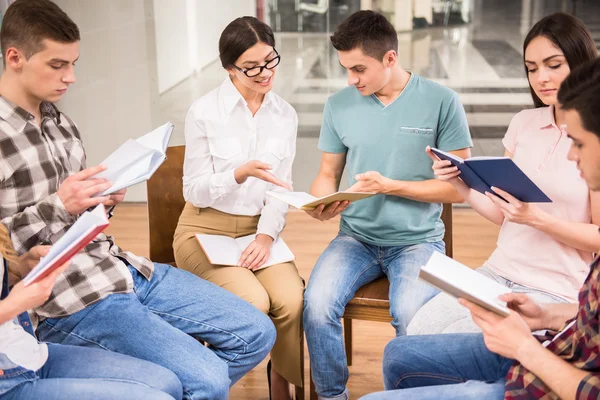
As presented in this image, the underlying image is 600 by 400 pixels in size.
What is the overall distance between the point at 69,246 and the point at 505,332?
0.96 m

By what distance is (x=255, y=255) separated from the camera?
8.46 feet

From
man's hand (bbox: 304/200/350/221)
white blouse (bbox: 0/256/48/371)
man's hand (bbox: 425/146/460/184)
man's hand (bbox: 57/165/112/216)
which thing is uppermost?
man's hand (bbox: 57/165/112/216)

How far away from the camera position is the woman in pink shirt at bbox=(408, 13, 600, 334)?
7.11 feet

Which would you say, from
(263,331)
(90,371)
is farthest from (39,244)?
(263,331)

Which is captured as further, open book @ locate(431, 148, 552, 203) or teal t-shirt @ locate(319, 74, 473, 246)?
teal t-shirt @ locate(319, 74, 473, 246)

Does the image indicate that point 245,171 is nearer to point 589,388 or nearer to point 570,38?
point 570,38

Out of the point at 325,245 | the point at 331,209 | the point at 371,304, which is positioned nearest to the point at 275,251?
the point at 331,209

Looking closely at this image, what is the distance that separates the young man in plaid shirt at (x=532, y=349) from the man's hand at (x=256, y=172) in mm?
778

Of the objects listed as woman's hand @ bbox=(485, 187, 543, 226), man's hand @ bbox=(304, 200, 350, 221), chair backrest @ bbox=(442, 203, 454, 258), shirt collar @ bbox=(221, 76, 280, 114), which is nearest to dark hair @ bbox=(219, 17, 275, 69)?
shirt collar @ bbox=(221, 76, 280, 114)

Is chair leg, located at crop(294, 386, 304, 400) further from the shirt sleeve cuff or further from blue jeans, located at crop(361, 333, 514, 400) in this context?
the shirt sleeve cuff

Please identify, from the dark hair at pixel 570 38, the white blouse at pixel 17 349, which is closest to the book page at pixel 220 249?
the white blouse at pixel 17 349

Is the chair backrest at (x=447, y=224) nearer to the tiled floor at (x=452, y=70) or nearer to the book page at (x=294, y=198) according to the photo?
the book page at (x=294, y=198)

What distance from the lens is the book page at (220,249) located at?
8.39ft

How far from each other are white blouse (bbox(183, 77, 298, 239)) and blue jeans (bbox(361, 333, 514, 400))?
0.82 metres
